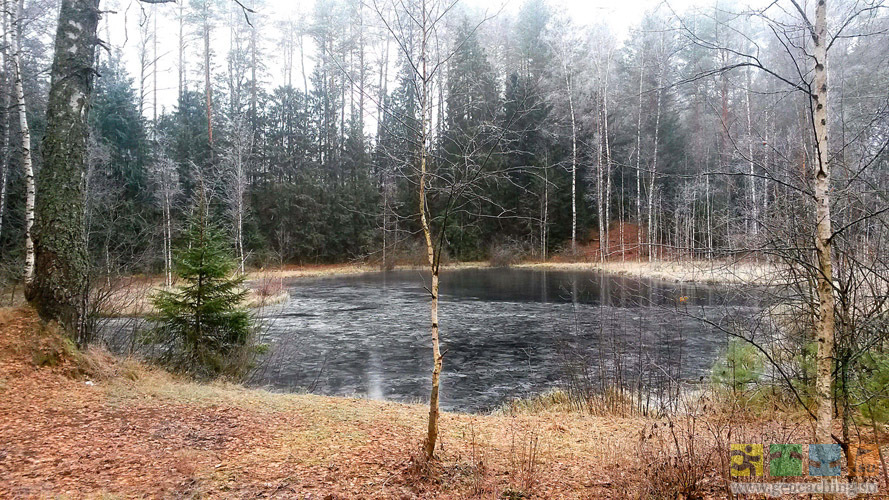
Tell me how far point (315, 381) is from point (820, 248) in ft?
24.5

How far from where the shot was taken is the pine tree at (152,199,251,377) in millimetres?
7801

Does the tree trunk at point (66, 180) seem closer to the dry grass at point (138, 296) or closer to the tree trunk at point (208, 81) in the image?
the dry grass at point (138, 296)

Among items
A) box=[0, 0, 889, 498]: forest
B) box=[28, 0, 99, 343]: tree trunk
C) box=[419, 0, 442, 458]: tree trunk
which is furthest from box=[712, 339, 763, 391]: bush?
box=[28, 0, 99, 343]: tree trunk

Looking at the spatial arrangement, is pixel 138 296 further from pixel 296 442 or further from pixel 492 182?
pixel 492 182

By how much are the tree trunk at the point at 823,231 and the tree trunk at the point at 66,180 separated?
7186mm

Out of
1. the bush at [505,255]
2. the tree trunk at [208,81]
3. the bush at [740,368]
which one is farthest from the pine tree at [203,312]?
the bush at [505,255]

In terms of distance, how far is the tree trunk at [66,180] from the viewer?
607cm

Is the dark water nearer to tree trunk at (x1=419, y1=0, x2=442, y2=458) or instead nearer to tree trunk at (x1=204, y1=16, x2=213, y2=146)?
tree trunk at (x1=419, y1=0, x2=442, y2=458)

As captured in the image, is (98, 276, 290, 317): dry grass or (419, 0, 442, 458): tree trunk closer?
(419, 0, 442, 458): tree trunk

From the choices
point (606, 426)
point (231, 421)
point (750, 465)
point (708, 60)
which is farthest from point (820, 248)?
point (708, 60)

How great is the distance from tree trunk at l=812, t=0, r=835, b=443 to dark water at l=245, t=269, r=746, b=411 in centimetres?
87

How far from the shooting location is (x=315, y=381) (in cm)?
857

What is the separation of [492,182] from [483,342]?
44.2 feet

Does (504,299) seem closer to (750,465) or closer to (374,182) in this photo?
(750,465)
